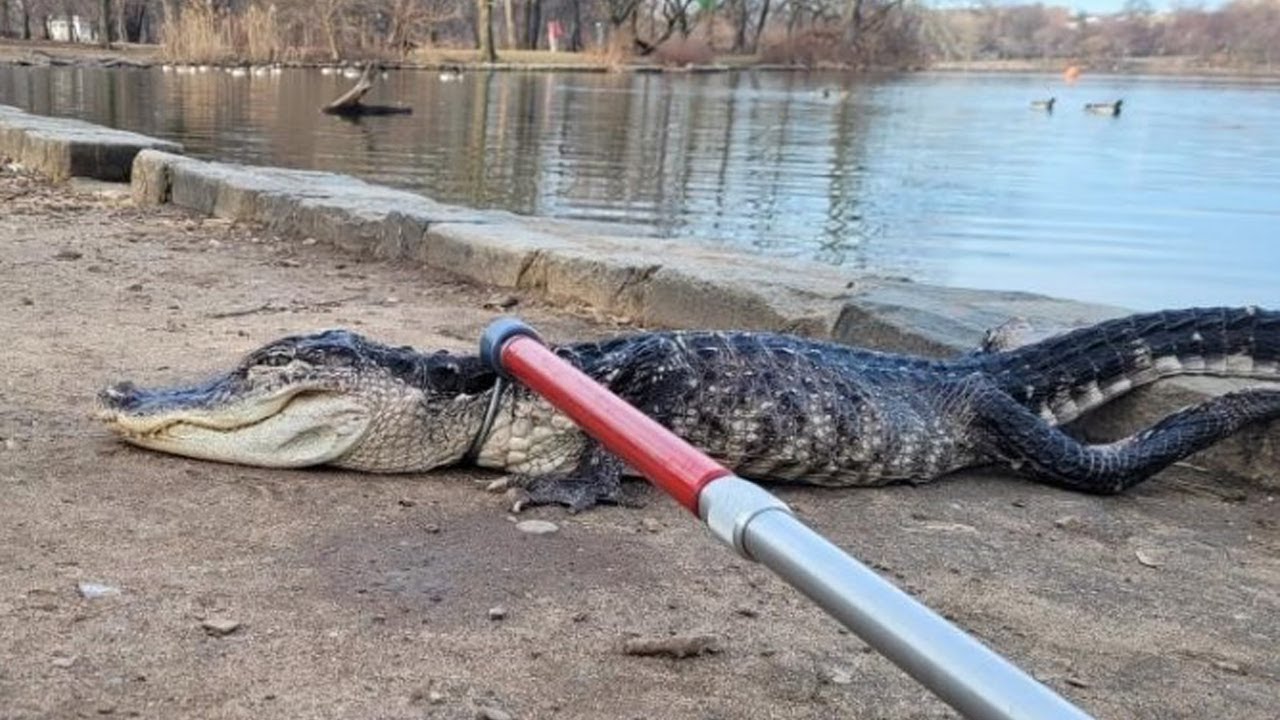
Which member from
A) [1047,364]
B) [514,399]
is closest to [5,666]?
[514,399]

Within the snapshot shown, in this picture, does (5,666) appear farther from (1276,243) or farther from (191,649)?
(1276,243)

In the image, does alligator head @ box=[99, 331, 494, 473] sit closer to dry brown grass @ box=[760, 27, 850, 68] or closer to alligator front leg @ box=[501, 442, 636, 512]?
alligator front leg @ box=[501, 442, 636, 512]

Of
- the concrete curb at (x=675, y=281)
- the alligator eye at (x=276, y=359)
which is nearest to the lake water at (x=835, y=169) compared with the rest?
the concrete curb at (x=675, y=281)

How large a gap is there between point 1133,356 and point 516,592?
279 centimetres

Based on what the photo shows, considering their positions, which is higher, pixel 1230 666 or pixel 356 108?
pixel 1230 666

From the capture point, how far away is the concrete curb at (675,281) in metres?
4.75

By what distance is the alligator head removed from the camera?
3518 mm

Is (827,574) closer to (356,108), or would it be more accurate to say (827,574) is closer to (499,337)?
(499,337)

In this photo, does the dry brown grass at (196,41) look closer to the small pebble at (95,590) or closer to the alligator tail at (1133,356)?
the alligator tail at (1133,356)

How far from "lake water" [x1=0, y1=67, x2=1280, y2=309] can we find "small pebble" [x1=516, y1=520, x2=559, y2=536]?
6.73m

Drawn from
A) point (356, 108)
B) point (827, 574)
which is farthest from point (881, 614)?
point (356, 108)

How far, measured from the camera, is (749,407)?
12.8 feet

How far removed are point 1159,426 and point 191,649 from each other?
3.36 meters

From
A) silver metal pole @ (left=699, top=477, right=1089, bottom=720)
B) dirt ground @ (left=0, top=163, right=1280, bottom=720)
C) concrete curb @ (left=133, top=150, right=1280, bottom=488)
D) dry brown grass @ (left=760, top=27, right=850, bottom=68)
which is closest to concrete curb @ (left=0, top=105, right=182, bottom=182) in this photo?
concrete curb @ (left=133, top=150, right=1280, bottom=488)
